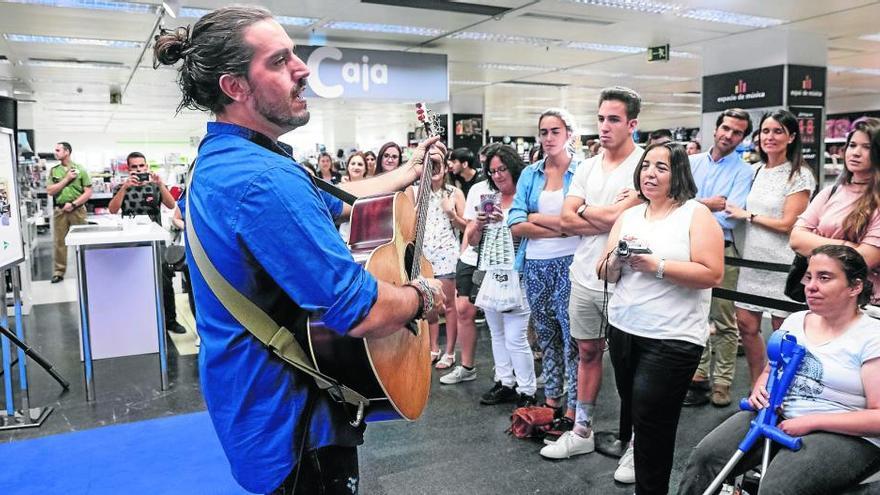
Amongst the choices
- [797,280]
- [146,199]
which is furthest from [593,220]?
[146,199]

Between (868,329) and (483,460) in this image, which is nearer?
(868,329)

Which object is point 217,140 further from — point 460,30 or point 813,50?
point 813,50

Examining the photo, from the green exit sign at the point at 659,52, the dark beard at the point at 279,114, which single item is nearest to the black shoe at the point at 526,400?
the dark beard at the point at 279,114

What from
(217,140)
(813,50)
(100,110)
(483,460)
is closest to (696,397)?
(483,460)

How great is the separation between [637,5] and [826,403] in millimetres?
5686

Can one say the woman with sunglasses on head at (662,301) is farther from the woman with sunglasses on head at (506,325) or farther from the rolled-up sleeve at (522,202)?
the woman with sunglasses on head at (506,325)

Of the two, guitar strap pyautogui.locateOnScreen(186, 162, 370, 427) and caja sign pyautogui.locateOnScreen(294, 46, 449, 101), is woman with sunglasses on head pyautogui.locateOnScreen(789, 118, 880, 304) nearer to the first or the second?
guitar strap pyautogui.locateOnScreen(186, 162, 370, 427)

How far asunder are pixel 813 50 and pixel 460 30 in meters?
4.55

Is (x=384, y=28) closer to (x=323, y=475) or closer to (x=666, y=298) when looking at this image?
(x=666, y=298)

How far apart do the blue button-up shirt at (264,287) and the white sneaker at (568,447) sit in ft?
6.37

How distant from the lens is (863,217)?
97.0 inches

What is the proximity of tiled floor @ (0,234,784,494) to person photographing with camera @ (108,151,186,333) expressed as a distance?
766 mm

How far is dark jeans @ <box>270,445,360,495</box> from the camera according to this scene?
129cm

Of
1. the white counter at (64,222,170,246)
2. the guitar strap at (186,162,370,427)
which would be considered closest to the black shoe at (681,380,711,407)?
the guitar strap at (186,162,370,427)
